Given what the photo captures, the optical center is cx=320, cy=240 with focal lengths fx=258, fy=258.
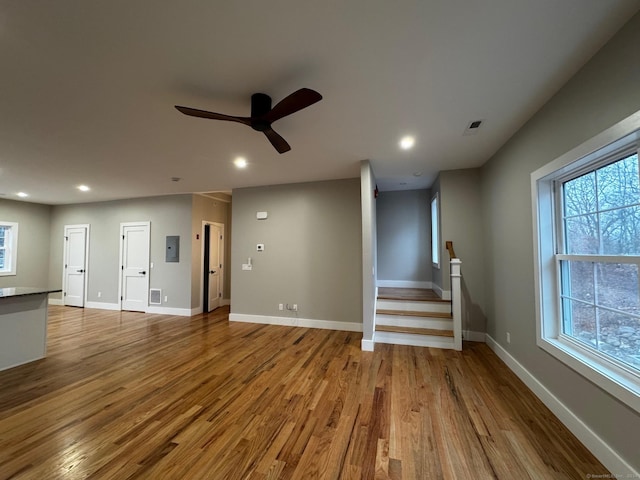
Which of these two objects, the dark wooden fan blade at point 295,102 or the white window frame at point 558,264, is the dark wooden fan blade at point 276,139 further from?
the white window frame at point 558,264

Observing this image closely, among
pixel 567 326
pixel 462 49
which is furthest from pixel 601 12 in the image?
pixel 567 326

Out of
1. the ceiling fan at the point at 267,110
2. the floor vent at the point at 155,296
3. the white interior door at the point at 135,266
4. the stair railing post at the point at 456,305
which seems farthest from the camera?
the white interior door at the point at 135,266

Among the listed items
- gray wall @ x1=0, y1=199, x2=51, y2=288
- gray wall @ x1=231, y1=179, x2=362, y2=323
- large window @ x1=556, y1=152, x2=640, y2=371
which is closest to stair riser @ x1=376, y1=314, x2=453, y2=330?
gray wall @ x1=231, y1=179, x2=362, y2=323

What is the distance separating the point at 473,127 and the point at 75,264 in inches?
363

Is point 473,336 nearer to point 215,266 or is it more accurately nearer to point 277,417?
point 277,417

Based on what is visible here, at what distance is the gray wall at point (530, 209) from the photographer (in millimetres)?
1542

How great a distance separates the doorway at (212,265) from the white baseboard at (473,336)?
5.36m

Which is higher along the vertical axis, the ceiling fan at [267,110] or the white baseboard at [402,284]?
the ceiling fan at [267,110]

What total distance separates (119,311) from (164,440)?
5588 millimetres

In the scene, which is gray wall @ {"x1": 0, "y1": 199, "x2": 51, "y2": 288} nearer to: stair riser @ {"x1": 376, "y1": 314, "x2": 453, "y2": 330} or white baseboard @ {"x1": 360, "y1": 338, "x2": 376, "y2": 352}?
white baseboard @ {"x1": 360, "y1": 338, "x2": 376, "y2": 352}

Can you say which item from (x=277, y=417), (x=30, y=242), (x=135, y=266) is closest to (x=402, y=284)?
(x=277, y=417)

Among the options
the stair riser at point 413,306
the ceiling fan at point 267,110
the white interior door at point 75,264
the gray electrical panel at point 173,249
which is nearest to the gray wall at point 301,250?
the stair riser at point 413,306

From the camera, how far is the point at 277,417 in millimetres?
2188

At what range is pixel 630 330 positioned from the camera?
1702 mm
